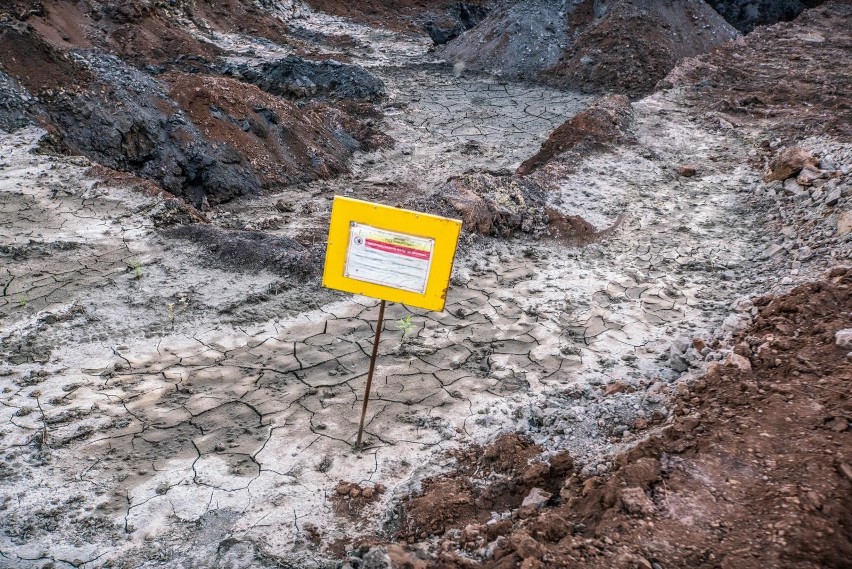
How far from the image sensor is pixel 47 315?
5047mm

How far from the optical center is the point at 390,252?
11.5 feet

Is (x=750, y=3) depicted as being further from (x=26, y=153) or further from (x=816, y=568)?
(x=816, y=568)

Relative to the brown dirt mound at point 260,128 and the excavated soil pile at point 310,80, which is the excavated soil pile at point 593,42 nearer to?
the excavated soil pile at point 310,80

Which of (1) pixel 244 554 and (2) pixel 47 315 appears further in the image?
(2) pixel 47 315

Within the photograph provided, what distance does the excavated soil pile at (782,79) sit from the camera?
31.0ft

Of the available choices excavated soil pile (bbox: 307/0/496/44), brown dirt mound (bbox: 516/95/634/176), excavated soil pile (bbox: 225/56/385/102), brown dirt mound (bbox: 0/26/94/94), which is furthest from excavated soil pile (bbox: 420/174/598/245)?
excavated soil pile (bbox: 307/0/496/44)

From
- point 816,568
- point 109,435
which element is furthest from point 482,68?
point 816,568

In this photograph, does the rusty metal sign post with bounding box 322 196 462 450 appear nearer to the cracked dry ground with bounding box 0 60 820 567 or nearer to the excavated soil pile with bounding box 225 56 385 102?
the cracked dry ground with bounding box 0 60 820 567

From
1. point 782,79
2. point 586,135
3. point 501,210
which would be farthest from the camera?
point 782,79

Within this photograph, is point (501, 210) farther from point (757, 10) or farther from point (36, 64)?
point (757, 10)

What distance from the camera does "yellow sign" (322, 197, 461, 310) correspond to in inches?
136

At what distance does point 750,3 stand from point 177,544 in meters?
19.3

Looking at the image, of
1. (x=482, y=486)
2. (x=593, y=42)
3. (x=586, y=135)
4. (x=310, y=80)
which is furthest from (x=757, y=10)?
(x=482, y=486)

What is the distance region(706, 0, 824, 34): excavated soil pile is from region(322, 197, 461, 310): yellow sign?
17.5 meters
